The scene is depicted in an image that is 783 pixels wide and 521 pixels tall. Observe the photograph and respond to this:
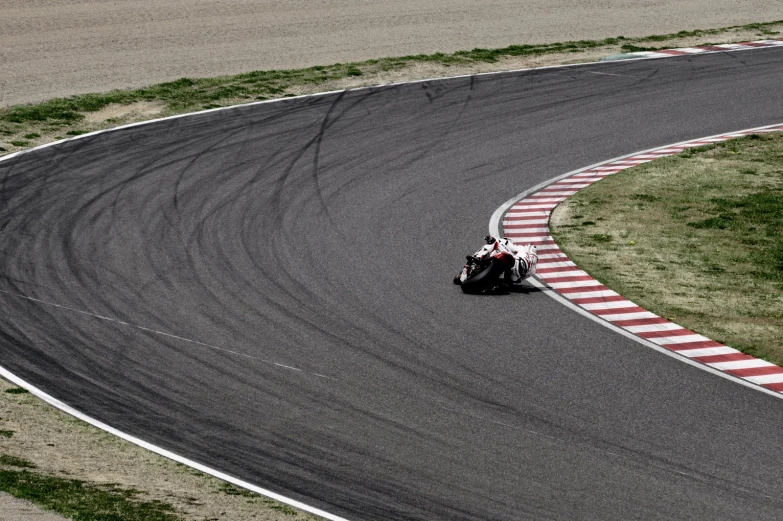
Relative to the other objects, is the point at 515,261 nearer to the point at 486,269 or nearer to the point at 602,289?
the point at 486,269

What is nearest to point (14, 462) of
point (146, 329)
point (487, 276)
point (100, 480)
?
point (100, 480)

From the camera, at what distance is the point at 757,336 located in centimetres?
1603

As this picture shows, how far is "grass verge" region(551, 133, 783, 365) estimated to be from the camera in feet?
55.5

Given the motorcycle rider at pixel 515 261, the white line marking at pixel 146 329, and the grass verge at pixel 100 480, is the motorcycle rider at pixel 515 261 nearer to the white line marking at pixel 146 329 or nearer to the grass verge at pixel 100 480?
the white line marking at pixel 146 329

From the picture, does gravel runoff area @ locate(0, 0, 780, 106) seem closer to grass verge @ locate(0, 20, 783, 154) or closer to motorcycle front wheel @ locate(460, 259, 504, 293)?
grass verge @ locate(0, 20, 783, 154)

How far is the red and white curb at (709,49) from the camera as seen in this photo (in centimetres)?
3359

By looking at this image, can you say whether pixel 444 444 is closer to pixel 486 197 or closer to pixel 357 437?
pixel 357 437

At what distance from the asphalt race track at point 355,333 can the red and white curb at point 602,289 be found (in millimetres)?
396

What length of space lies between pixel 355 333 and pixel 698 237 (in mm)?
7342

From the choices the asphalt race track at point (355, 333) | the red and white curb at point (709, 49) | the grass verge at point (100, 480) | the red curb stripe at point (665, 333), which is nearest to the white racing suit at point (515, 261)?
the asphalt race track at point (355, 333)

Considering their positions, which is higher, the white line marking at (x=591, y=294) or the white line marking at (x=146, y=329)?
the white line marking at (x=146, y=329)

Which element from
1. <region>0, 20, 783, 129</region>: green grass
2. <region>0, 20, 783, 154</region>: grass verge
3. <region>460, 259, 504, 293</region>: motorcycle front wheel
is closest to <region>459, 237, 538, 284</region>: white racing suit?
<region>460, 259, 504, 293</region>: motorcycle front wheel

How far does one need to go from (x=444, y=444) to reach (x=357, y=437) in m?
0.97

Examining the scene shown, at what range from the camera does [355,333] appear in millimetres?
15930
